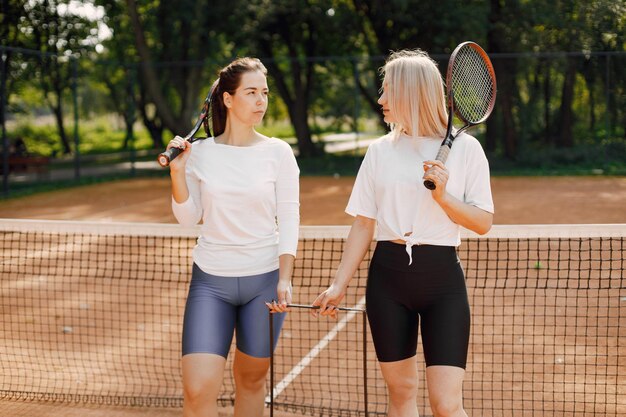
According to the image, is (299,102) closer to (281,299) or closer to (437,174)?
(281,299)

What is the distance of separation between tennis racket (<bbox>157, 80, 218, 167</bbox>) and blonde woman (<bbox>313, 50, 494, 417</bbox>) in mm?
840

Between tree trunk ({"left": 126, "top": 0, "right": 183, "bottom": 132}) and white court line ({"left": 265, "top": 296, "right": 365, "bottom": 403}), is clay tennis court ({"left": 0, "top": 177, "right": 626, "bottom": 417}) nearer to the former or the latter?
white court line ({"left": 265, "top": 296, "right": 365, "bottom": 403})

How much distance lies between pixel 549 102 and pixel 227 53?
12377mm

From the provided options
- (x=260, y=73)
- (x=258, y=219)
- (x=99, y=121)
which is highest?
(x=260, y=73)

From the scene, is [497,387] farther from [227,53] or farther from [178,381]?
[227,53]

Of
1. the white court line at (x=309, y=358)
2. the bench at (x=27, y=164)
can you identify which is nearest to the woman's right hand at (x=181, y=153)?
the white court line at (x=309, y=358)

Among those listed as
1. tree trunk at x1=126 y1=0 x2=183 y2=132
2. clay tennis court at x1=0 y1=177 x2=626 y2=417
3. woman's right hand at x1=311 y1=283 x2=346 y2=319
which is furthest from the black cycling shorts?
tree trunk at x1=126 y1=0 x2=183 y2=132

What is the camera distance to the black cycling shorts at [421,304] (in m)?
2.96

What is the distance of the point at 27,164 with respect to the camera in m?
18.8

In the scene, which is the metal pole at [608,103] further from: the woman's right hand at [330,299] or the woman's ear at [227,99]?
the woman's right hand at [330,299]

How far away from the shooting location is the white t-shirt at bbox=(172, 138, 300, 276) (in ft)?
10.6

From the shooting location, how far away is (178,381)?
5184mm

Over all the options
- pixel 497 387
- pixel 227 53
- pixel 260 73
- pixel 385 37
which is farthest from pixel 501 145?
pixel 260 73

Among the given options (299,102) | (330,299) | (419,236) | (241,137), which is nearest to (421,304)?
(419,236)
